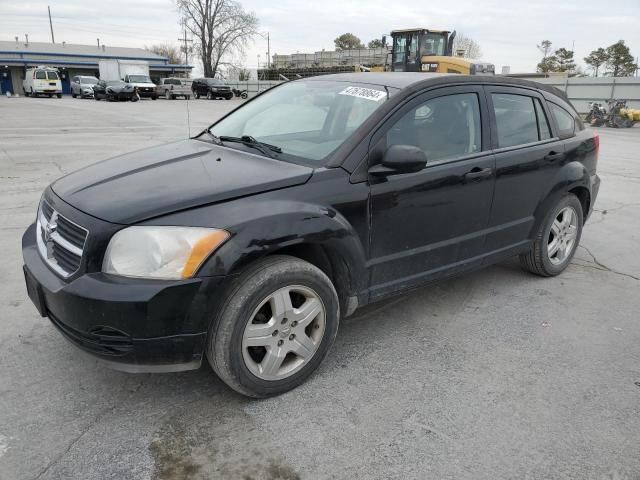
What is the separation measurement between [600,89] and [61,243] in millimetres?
31712

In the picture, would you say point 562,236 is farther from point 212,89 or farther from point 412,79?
point 212,89

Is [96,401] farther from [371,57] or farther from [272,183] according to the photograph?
[371,57]

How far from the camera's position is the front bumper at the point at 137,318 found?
7.75 feet

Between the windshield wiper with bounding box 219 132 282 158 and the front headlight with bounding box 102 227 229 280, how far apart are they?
37.6 inches

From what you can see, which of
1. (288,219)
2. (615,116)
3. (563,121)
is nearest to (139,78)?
(615,116)

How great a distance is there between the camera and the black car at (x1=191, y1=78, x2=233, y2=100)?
39428mm

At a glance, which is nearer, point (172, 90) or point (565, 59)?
point (172, 90)

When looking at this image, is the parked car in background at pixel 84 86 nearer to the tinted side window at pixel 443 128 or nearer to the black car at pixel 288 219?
the black car at pixel 288 219

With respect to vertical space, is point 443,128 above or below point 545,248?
above

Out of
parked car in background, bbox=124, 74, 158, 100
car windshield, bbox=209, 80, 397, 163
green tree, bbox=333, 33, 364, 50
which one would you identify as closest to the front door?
car windshield, bbox=209, 80, 397, 163

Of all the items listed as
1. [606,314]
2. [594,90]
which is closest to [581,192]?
[606,314]

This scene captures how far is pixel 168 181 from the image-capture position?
2.83 metres

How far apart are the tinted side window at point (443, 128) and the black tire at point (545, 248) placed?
113cm

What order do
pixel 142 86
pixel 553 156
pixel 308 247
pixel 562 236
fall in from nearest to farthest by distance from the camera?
1. pixel 308 247
2. pixel 553 156
3. pixel 562 236
4. pixel 142 86
